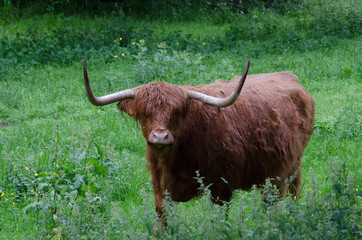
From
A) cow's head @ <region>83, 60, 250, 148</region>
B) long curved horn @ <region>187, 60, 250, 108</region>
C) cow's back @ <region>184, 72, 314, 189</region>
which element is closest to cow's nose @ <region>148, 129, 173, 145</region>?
cow's head @ <region>83, 60, 250, 148</region>

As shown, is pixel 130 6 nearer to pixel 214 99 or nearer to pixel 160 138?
pixel 214 99

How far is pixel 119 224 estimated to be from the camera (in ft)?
13.1

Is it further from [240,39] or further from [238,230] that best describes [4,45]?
[238,230]

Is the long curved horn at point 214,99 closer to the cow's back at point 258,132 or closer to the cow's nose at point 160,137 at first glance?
the cow's back at point 258,132

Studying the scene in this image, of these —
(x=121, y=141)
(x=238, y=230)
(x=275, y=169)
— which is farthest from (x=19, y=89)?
(x=238, y=230)

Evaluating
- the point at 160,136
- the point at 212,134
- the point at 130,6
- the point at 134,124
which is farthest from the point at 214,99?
the point at 130,6

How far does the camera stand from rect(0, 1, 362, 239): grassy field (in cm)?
371

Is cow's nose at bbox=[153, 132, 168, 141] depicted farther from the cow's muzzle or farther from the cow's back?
the cow's back

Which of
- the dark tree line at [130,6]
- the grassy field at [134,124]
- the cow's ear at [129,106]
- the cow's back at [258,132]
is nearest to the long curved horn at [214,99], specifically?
the cow's back at [258,132]

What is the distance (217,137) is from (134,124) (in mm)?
800

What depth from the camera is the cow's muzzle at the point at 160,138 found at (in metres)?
4.45

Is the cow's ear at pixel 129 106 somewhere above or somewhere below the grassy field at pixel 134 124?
above

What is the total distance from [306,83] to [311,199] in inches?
323

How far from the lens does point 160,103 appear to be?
4766mm
